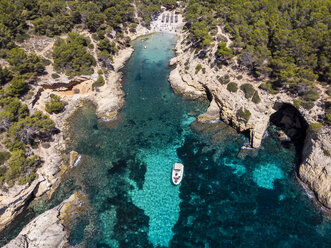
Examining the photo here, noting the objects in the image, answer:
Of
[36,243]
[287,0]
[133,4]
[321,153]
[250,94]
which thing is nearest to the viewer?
[36,243]

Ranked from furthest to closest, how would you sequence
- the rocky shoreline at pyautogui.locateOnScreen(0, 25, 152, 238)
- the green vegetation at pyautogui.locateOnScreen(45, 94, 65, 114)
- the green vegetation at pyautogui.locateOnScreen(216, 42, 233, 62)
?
the green vegetation at pyautogui.locateOnScreen(216, 42, 233, 62), the green vegetation at pyautogui.locateOnScreen(45, 94, 65, 114), the rocky shoreline at pyautogui.locateOnScreen(0, 25, 152, 238)

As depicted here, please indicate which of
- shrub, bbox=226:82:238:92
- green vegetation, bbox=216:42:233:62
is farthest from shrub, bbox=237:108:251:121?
green vegetation, bbox=216:42:233:62

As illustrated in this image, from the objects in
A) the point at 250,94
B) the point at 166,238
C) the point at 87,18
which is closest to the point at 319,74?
the point at 250,94

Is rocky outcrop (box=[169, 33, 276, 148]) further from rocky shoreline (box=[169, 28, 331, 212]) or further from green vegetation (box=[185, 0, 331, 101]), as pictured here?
green vegetation (box=[185, 0, 331, 101])

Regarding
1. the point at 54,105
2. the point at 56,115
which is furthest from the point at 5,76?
the point at 56,115

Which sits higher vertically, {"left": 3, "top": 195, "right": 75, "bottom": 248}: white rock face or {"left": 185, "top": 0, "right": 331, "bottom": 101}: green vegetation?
{"left": 185, "top": 0, "right": 331, "bottom": 101}: green vegetation

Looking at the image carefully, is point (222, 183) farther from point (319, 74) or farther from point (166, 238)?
point (319, 74)
